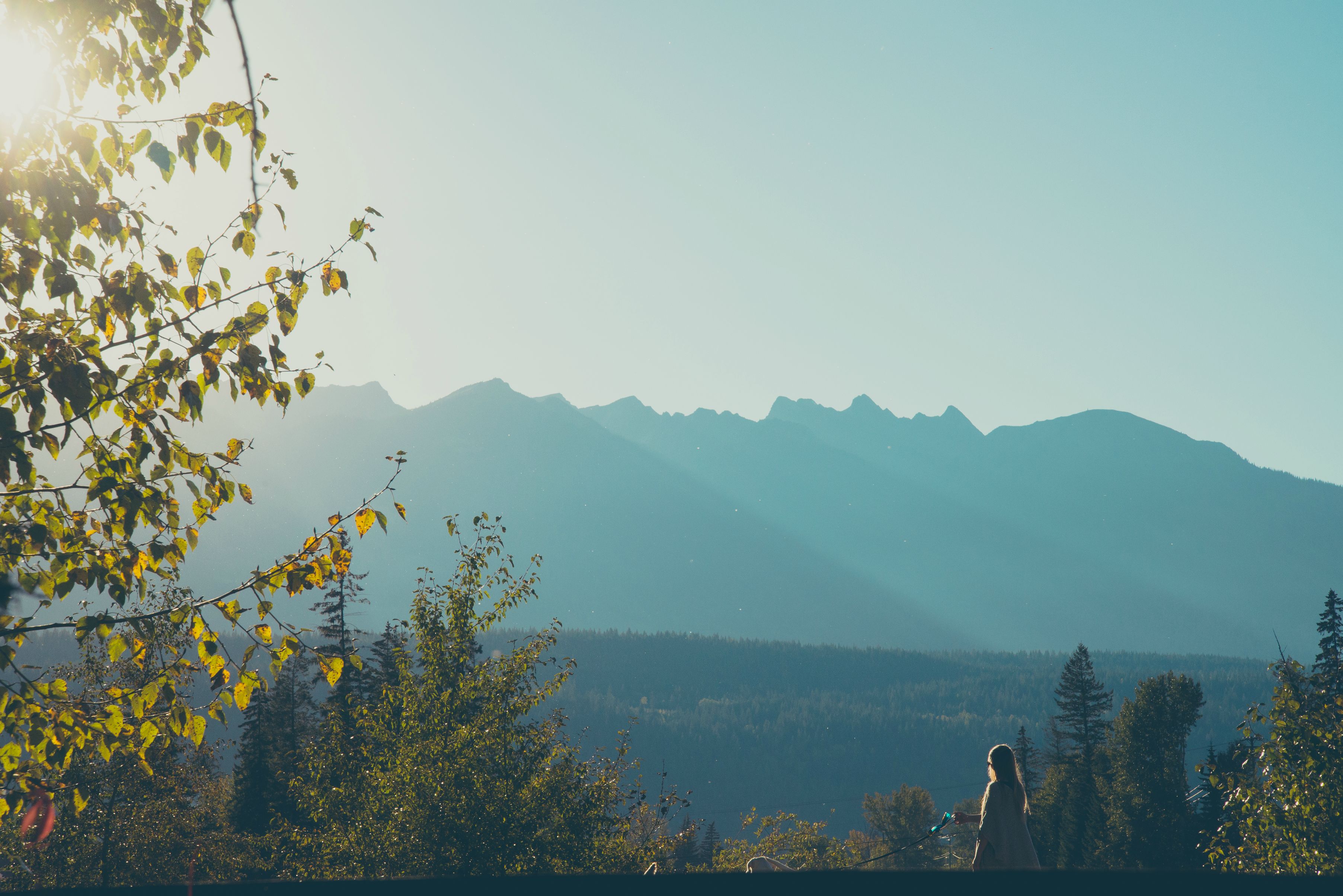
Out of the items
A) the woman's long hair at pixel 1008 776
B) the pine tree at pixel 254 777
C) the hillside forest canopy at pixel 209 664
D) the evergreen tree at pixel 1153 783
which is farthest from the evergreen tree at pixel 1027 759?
the woman's long hair at pixel 1008 776

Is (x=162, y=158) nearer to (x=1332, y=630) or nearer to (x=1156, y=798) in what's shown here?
(x=1332, y=630)

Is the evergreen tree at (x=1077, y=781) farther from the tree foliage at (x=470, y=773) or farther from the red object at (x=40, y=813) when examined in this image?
the red object at (x=40, y=813)

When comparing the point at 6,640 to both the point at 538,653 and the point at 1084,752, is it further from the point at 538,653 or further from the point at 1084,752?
the point at 1084,752

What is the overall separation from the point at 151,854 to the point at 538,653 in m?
16.6

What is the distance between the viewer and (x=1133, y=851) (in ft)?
195

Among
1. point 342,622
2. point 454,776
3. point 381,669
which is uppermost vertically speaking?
point 454,776

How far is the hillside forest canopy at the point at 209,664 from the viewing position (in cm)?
497

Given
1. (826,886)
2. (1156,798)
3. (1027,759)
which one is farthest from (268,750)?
(1027,759)

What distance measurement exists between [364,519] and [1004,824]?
6286 mm

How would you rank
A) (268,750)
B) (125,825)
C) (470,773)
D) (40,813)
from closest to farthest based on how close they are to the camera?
(40,813) → (470,773) → (125,825) → (268,750)

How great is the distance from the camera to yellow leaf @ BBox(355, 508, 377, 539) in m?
6.00

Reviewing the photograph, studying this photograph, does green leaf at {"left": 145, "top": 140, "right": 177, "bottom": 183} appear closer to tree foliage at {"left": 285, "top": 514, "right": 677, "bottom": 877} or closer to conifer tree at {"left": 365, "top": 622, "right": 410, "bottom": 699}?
tree foliage at {"left": 285, "top": 514, "right": 677, "bottom": 877}

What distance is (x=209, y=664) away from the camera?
546 centimetres

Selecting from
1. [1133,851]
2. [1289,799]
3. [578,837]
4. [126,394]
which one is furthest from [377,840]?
[1133,851]
